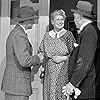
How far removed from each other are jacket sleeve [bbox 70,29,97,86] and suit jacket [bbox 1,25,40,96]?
0.57m

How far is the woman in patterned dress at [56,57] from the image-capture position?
2697 millimetres

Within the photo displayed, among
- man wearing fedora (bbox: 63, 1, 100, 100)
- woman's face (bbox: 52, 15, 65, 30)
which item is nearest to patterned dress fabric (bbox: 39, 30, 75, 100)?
woman's face (bbox: 52, 15, 65, 30)

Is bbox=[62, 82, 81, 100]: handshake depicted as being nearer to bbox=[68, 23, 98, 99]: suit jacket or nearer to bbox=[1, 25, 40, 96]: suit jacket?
bbox=[68, 23, 98, 99]: suit jacket

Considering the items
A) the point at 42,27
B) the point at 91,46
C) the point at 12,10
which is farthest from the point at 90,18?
the point at 12,10

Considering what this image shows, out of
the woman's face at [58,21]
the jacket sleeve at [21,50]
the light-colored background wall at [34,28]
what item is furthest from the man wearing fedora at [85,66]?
the light-colored background wall at [34,28]

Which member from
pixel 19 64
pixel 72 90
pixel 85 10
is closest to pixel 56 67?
pixel 19 64

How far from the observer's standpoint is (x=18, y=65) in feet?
8.12

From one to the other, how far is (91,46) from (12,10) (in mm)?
1523

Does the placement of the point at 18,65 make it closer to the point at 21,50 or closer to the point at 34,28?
the point at 21,50

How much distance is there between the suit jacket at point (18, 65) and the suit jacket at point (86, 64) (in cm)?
55

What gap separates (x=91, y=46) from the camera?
2033 mm

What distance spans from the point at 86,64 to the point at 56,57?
722mm

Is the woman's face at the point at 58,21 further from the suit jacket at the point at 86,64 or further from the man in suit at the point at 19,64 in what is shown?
the suit jacket at the point at 86,64

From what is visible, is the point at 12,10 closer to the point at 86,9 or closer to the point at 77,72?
the point at 86,9
